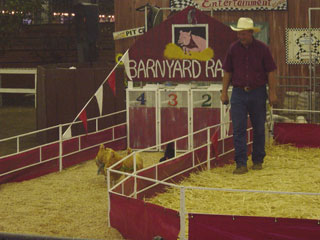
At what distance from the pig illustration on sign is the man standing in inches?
120

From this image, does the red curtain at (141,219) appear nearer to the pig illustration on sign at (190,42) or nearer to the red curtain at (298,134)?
the red curtain at (298,134)

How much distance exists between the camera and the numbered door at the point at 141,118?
44.4 feet

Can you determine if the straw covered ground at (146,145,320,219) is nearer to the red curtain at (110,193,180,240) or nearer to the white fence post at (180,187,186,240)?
the red curtain at (110,193,180,240)

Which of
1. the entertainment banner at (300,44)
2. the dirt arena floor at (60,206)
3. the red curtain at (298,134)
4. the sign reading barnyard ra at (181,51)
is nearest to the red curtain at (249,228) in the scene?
the dirt arena floor at (60,206)

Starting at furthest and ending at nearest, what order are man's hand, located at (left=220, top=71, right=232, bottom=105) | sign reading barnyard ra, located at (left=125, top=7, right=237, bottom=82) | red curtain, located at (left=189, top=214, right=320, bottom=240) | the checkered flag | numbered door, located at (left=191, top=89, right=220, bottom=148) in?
the checkered flag < numbered door, located at (left=191, top=89, right=220, bottom=148) < sign reading barnyard ra, located at (left=125, top=7, right=237, bottom=82) < man's hand, located at (left=220, top=71, right=232, bottom=105) < red curtain, located at (left=189, top=214, right=320, bottom=240)

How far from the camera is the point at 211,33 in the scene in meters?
12.4

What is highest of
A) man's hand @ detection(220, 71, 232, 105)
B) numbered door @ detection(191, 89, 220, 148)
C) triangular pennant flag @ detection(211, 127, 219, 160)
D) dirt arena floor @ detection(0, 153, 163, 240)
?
man's hand @ detection(220, 71, 232, 105)

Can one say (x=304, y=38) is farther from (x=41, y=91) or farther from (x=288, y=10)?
(x=41, y=91)

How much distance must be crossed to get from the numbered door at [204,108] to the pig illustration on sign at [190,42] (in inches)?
35.4

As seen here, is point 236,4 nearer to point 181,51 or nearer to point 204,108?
point 204,108

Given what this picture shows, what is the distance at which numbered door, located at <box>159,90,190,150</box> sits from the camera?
13.4m

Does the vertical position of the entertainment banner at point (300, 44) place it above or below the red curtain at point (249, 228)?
above

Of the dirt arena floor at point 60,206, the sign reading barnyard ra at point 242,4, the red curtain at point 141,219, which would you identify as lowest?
the dirt arena floor at point 60,206

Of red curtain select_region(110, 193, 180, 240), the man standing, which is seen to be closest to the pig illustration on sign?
the man standing
